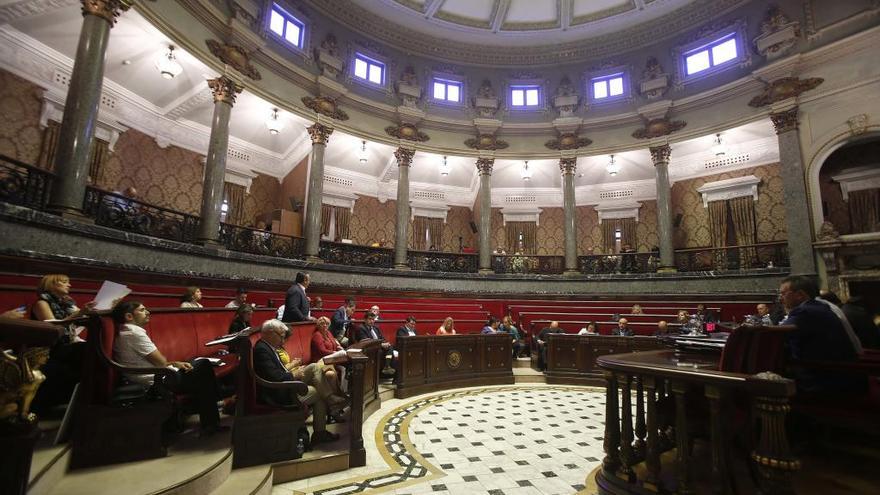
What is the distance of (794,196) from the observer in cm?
1066

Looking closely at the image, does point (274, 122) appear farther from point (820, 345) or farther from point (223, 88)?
point (820, 345)

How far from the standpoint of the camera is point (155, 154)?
1175cm

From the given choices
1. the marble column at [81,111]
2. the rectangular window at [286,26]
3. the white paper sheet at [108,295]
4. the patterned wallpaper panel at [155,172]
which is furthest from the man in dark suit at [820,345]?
the patterned wallpaper panel at [155,172]

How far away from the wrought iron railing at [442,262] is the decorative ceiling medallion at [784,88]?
10.1 metres

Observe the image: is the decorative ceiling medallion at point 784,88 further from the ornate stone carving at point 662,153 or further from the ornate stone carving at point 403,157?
the ornate stone carving at point 403,157

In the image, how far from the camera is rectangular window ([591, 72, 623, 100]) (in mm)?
14518

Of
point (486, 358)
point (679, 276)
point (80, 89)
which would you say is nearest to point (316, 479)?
point (486, 358)

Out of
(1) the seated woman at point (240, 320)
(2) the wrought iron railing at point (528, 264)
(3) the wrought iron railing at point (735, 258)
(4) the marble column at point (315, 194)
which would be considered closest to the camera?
(1) the seated woman at point (240, 320)

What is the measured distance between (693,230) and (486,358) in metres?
11.9

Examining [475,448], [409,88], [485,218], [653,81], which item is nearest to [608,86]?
[653,81]

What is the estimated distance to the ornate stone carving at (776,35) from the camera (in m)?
10.9

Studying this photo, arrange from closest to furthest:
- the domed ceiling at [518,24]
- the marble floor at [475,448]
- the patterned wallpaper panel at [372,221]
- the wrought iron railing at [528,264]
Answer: the marble floor at [475,448], the domed ceiling at [518,24], the wrought iron railing at [528,264], the patterned wallpaper panel at [372,221]

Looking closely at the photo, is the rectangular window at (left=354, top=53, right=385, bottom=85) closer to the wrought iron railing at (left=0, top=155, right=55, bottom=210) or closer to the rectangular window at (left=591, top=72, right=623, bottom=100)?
the rectangular window at (left=591, top=72, right=623, bottom=100)

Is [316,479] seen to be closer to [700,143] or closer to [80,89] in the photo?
[80,89]
